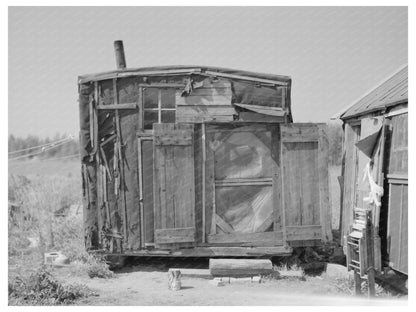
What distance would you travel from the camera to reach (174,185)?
8.02 metres

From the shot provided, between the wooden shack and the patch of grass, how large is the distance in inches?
71.6

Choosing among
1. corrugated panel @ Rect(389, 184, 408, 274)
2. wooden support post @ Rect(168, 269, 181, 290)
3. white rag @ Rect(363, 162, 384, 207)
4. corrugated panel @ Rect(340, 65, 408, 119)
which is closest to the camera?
corrugated panel @ Rect(389, 184, 408, 274)

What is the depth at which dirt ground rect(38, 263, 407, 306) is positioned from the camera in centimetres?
654

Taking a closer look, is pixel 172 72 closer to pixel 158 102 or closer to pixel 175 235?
pixel 158 102

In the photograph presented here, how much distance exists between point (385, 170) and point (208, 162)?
3.12 meters

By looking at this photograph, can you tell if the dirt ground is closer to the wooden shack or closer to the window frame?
the wooden shack

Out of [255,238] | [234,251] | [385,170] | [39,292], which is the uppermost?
[385,170]

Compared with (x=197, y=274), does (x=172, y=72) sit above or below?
above

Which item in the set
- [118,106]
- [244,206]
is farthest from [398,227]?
[118,106]

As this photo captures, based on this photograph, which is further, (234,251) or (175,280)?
(234,251)

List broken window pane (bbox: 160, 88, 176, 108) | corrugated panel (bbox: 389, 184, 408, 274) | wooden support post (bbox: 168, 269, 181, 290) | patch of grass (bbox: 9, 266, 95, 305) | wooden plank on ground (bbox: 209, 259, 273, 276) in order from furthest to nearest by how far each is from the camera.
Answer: broken window pane (bbox: 160, 88, 176, 108) < wooden plank on ground (bbox: 209, 259, 273, 276) < wooden support post (bbox: 168, 269, 181, 290) < corrugated panel (bbox: 389, 184, 408, 274) < patch of grass (bbox: 9, 266, 95, 305)

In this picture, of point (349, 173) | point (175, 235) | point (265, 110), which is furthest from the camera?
point (349, 173)

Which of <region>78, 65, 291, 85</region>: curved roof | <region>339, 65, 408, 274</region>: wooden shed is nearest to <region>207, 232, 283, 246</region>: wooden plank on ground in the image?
<region>339, 65, 408, 274</region>: wooden shed
